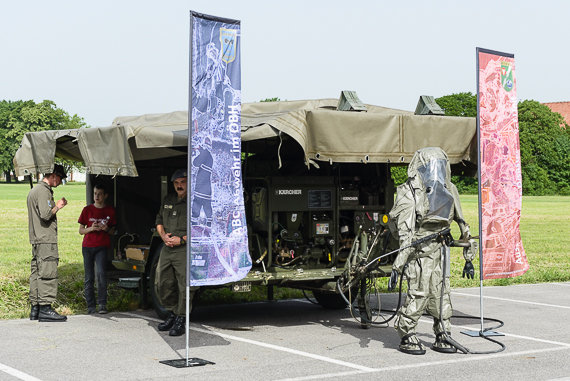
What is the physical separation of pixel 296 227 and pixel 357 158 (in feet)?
4.55

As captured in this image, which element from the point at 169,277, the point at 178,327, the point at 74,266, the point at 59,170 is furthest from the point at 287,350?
the point at 74,266

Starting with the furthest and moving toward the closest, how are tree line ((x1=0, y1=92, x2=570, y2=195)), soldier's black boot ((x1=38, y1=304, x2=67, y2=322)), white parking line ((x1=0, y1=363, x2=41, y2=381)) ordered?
tree line ((x1=0, y1=92, x2=570, y2=195)), soldier's black boot ((x1=38, y1=304, x2=67, y2=322)), white parking line ((x1=0, y1=363, x2=41, y2=381))

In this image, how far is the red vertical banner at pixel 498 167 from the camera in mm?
10102

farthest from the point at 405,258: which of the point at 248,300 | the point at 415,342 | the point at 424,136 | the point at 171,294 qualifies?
the point at 248,300

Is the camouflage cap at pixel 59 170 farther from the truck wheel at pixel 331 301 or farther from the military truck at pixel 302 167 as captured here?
the truck wheel at pixel 331 301

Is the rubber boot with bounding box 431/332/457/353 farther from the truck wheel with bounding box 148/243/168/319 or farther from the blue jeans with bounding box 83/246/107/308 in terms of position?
the blue jeans with bounding box 83/246/107/308

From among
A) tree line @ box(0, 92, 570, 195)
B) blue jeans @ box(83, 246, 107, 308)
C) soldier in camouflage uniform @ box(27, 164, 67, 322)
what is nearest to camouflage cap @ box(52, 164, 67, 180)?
soldier in camouflage uniform @ box(27, 164, 67, 322)

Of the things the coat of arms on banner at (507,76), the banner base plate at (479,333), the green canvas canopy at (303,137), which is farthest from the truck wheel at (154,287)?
the coat of arms on banner at (507,76)

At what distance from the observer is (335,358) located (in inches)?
336

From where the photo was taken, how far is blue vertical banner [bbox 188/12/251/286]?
820 centimetres

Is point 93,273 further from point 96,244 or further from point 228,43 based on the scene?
point 228,43

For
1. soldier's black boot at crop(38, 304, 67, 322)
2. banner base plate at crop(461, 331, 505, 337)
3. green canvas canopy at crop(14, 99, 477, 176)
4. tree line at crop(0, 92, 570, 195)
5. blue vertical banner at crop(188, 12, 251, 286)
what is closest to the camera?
blue vertical banner at crop(188, 12, 251, 286)

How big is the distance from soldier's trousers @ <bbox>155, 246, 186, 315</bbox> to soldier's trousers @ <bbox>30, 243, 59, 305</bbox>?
5.09 ft

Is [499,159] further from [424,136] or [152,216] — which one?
[152,216]
